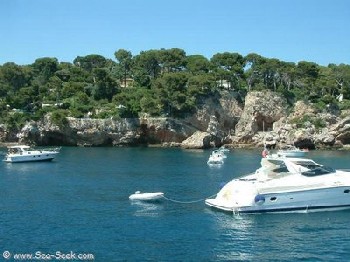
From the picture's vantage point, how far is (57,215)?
36719 millimetres

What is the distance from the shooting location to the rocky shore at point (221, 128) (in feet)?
329

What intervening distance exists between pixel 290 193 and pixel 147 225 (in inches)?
436

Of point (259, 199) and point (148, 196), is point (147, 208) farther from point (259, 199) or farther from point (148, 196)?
Result: point (259, 199)

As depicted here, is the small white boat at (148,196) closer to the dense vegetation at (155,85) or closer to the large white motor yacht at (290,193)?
the large white motor yacht at (290,193)

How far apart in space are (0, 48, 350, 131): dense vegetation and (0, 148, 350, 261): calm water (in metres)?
49.8

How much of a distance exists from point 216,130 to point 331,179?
68800mm

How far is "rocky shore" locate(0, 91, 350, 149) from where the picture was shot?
3944 inches

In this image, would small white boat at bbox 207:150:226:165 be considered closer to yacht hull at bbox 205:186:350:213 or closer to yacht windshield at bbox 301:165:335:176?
yacht windshield at bbox 301:165:335:176

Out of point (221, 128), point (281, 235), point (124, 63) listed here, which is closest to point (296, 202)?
point (281, 235)

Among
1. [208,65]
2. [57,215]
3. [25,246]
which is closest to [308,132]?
[208,65]

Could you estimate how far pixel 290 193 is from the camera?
37531 millimetres

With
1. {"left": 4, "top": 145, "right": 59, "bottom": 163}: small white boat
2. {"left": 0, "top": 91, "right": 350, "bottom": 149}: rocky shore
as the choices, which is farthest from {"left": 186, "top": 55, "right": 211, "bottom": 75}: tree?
{"left": 4, "top": 145, "right": 59, "bottom": 163}: small white boat

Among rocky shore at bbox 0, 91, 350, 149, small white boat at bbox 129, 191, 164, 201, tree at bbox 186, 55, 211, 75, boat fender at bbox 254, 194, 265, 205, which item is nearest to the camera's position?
boat fender at bbox 254, 194, 265, 205

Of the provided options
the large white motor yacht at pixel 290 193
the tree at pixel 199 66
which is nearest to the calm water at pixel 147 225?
the large white motor yacht at pixel 290 193
